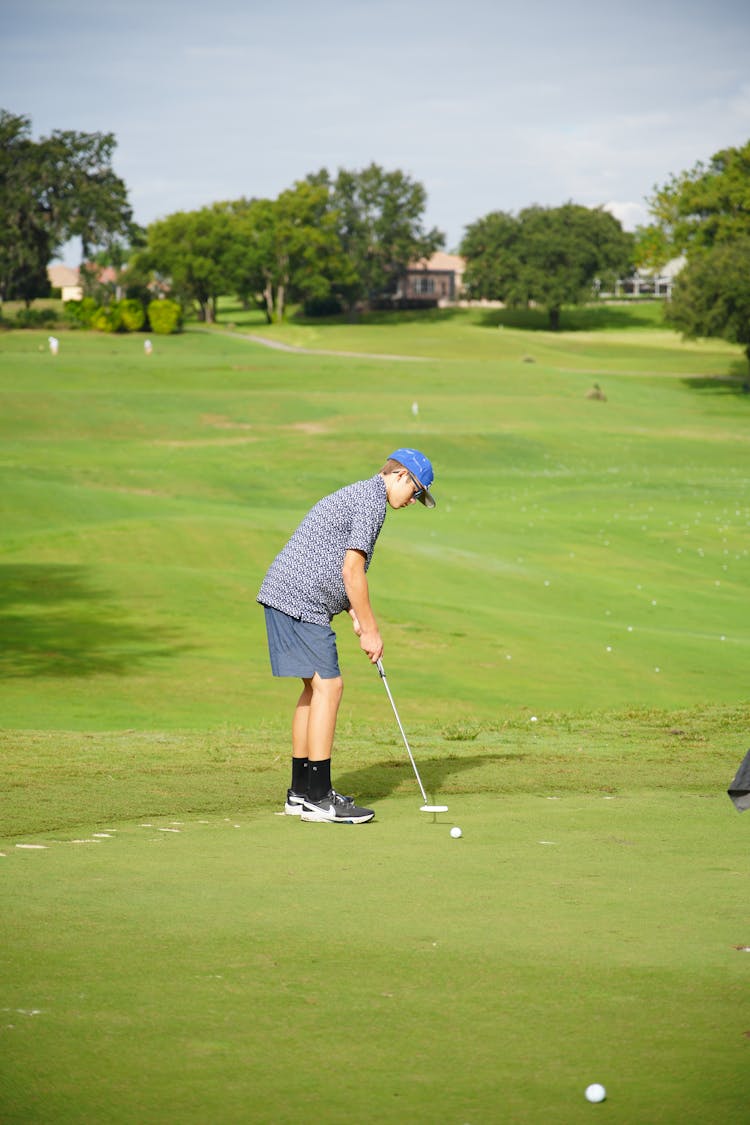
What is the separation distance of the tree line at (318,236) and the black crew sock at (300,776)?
3295 inches

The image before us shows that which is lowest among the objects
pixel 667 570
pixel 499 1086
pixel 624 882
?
pixel 667 570

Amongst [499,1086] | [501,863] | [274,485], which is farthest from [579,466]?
[499,1086]

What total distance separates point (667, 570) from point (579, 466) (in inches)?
860

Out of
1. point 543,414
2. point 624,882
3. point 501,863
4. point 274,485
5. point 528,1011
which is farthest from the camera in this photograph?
point 543,414

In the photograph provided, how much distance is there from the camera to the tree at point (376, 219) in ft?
474

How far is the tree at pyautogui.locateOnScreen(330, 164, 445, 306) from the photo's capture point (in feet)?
474

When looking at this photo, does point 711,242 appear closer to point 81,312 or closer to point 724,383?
point 724,383

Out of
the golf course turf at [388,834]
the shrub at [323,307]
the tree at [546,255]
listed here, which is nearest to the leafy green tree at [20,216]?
the shrub at [323,307]

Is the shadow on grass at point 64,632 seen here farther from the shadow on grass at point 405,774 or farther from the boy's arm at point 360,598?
the boy's arm at point 360,598

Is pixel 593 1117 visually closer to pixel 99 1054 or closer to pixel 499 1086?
pixel 499 1086

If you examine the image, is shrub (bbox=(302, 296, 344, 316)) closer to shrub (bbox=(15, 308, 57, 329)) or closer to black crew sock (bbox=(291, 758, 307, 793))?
shrub (bbox=(15, 308, 57, 329))

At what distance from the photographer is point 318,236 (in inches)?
4943

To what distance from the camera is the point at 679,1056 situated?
400 centimetres

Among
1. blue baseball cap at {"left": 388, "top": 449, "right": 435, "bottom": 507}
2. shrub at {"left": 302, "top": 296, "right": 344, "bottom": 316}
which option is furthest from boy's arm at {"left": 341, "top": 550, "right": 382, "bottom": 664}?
shrub at {"left": 302, "top": 296, "right": 344, "bottom": 316}
